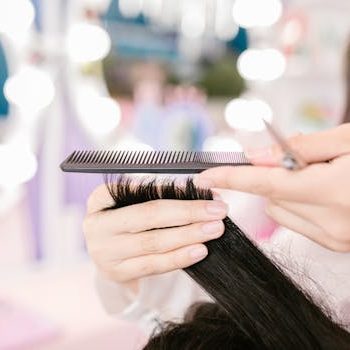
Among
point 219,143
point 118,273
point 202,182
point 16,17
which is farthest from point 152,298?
point 219,143

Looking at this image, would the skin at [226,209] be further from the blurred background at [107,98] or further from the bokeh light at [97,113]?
the bokeh light at [97,113]

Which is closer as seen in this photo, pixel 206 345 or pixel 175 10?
pixel 206 345

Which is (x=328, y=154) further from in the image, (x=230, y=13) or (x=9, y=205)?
(x=230, y=13)

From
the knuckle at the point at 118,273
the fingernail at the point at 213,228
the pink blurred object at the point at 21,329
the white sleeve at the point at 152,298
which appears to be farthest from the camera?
the pink blurred object at the point at 21,329

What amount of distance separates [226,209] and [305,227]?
3.8 inches

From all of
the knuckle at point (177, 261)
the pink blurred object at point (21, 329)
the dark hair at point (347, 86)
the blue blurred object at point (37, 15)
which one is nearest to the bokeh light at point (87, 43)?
the blue blurred object at point (37, 15)

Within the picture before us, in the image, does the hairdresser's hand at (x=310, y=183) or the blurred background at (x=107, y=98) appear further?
the blurred background at (x=107, y=98)

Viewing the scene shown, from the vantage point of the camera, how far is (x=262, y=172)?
1.79ft

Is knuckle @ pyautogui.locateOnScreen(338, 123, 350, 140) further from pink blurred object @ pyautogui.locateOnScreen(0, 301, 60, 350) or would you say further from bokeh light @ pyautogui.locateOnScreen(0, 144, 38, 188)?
bokeh light @ pyautogui.locateOnScreen(0, 144, 38, 188)

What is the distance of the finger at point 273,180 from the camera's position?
523mm

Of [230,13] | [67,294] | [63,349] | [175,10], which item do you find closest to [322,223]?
[63,349]

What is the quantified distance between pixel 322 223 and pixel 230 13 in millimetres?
2174

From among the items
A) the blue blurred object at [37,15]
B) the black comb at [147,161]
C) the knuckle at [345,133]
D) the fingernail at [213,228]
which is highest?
the knuckle at [345,133]

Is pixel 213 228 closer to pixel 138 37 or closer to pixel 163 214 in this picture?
pixel 163 214
